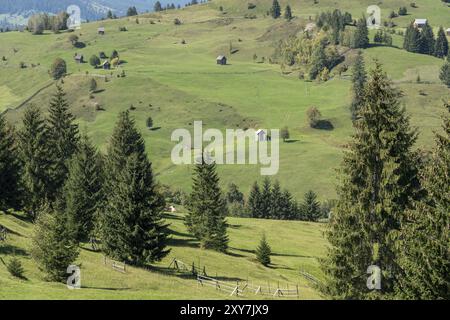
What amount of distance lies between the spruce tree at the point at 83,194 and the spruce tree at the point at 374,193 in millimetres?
36520

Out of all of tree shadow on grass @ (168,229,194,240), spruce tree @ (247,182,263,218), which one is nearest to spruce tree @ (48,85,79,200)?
tree shadow on grass @ (168,229,194,240)

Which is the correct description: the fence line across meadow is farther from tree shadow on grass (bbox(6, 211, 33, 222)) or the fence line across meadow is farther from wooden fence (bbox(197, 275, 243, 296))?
tree shadow on grass (bbox(6, 211, 33, 222))

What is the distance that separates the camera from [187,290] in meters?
50.8

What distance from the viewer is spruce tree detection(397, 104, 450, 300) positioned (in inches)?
1266

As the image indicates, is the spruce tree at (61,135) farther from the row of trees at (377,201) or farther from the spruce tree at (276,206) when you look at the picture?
the spruce tree at (276,206)

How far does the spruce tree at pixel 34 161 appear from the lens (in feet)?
247

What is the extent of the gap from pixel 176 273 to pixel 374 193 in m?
29.3

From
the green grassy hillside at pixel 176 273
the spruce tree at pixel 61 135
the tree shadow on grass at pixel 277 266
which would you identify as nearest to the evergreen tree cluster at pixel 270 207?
the green grassy hillside at pixel 176 273

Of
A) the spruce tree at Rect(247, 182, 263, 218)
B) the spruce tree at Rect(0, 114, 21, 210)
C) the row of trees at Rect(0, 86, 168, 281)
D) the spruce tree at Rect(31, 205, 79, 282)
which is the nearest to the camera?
the spruce tree at Rect(31, 205, 79, 282)

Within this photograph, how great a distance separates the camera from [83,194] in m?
70.1

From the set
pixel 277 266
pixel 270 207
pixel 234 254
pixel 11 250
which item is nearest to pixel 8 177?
pixel 11 250

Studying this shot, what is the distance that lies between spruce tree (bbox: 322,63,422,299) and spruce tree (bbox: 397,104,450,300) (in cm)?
231
